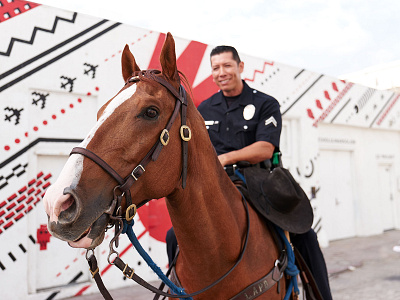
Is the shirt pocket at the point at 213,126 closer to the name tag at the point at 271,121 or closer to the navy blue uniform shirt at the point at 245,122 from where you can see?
the navy blue uniform shirt at the point at 245,122

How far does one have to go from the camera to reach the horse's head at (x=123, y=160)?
1.26m

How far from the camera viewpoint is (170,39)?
1.64 metres

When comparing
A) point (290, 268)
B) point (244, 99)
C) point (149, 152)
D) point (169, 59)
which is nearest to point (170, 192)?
point (149, 152)

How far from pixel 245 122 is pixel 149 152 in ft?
4.09

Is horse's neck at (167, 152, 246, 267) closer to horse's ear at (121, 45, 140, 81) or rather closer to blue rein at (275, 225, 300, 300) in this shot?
blue rein at (275, 225, 300, 300)

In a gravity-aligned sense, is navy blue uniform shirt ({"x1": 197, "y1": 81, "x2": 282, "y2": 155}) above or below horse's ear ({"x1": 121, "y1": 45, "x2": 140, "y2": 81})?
below

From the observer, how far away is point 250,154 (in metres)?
2.41

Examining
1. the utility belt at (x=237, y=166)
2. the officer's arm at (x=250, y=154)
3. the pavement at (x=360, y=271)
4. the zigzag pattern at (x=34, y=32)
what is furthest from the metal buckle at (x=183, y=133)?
the zigzag pattern at (x=34, y=32)

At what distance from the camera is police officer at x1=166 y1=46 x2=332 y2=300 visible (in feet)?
8.03

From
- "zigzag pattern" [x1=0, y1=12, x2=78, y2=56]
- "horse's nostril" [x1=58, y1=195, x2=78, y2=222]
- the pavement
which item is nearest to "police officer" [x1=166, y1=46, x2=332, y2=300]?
"horse's nostril" [x1=58, y1=195, x2=78, y2=222]

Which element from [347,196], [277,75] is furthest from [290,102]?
[347,196]

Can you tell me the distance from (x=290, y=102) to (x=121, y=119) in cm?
1033

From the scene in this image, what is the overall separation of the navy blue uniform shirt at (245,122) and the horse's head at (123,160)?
96 centimetres

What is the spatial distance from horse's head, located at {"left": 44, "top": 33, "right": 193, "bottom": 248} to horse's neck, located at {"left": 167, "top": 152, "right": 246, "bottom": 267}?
12cm
